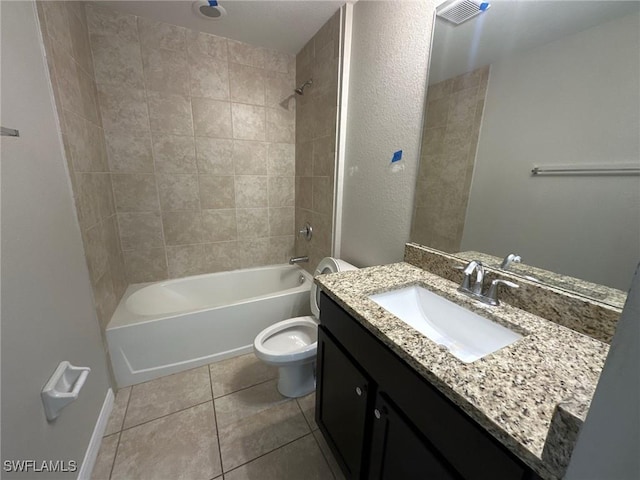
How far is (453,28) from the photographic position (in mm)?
1081

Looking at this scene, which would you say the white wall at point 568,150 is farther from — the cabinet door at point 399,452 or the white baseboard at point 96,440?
the white baseboard at point 96,440

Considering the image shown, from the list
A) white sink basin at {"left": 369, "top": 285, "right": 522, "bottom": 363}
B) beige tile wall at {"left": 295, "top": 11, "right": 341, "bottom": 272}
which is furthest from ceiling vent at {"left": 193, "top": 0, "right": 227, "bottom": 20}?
white sink basin at {"left": 369, "top": 285, "right": 522, "bottom": 363}

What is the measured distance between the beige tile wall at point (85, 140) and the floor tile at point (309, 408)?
49.2 inches

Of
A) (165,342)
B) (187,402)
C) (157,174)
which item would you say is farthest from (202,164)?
(187,402)

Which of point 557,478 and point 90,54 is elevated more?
point 90,54

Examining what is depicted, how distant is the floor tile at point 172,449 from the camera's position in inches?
45.7

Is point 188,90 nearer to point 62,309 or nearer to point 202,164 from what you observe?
point 202,164

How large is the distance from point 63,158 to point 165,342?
1.18 m

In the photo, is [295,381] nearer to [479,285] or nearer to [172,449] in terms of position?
[172,449]

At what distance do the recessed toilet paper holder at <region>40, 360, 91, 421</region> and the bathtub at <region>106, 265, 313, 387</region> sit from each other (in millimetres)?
539

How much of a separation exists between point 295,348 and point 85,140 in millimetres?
1698

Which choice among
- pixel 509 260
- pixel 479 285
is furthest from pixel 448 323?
pixel 509 260

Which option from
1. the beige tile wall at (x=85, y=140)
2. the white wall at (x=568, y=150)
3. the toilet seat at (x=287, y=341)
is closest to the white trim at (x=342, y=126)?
the toilet seat at (x=287, y=341)

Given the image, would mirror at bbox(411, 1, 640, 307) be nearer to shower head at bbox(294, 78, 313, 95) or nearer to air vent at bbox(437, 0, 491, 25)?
air vent at bbox(437, 0, 491, 25)
